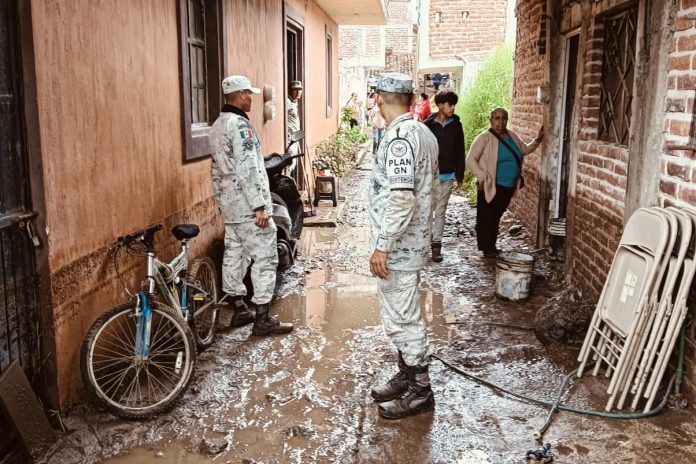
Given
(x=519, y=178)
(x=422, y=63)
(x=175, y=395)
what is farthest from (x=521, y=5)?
(x=422, y=63)

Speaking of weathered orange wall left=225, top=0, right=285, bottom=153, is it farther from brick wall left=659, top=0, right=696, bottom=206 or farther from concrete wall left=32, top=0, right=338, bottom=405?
brick wall left=659, top=0, right=696, bottom=206

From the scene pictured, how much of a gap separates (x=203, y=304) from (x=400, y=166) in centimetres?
218

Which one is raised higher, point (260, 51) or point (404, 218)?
point (260, 51)

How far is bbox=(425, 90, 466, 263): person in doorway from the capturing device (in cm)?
755

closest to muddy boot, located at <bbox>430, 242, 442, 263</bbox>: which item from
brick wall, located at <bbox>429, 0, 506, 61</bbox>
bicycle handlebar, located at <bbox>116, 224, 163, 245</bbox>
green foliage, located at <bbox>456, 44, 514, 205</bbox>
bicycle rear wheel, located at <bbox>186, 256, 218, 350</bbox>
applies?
bicycle rear wheel, located at <bbox>186, 256, 218, 350</bbox>

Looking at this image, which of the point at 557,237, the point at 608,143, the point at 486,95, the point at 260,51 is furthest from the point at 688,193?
the point at 486,95

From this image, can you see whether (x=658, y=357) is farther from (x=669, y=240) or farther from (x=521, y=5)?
(x=521, y=5)

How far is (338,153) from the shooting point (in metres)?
14.4

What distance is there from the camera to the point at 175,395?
3.88 metres

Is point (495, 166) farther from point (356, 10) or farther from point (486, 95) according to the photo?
point (356, 10)

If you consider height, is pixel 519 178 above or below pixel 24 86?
below

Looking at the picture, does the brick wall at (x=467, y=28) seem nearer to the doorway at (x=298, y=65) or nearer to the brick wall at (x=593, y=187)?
the doorway at (x=298, y=65)

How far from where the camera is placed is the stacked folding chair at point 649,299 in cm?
363

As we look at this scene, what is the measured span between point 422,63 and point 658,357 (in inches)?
617
